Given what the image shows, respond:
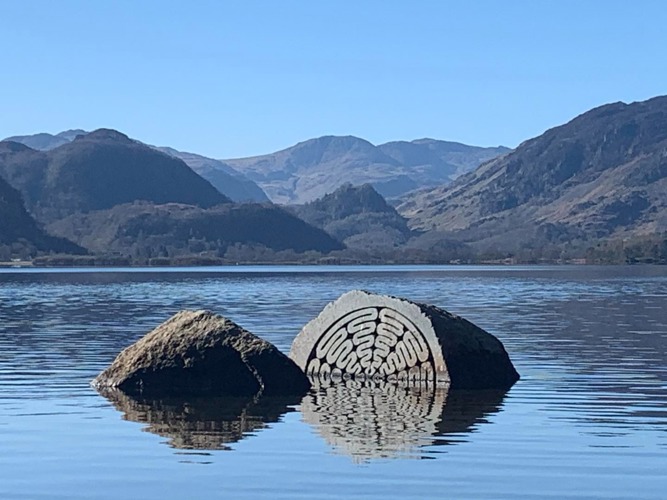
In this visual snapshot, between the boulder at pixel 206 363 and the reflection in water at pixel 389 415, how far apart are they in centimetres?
108

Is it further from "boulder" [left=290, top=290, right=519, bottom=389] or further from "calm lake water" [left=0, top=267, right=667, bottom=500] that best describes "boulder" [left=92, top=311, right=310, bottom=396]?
"boulder" [left=290, top=290, right=519, bottom=389]

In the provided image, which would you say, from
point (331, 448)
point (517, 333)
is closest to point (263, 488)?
point (331, 448)

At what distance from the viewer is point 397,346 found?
97.7 ft

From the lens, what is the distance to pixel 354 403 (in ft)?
87.8

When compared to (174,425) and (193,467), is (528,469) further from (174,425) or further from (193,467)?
(174,425)

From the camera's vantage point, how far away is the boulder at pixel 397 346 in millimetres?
29234

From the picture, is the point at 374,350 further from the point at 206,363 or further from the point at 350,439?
the point at 350,439

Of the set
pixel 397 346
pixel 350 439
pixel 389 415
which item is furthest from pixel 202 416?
pixel 397 346

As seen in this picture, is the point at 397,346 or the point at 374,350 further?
the point at 374,350

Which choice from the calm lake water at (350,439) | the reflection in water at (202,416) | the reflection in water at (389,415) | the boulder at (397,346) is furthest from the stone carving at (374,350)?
the reflection in water at (202,416)

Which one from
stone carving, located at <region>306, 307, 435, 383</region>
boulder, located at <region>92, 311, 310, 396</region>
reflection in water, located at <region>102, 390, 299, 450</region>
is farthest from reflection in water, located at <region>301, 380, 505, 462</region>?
boulder, located at <region>92, 311, 310, 396</region>

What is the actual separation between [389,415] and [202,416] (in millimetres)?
3493

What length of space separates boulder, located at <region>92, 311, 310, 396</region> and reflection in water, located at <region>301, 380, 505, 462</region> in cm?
108

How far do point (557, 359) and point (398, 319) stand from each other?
39.2 feet
